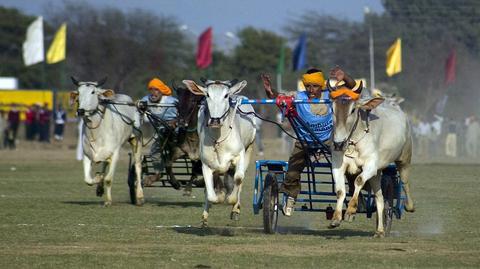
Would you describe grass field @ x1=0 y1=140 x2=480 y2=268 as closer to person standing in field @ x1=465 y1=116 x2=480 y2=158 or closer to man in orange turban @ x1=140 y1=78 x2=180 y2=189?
man in orange turban @ x1=140 y1=78 x2=180 y2=189

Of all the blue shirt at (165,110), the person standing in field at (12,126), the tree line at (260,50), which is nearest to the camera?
the blue shirt at (165,110)

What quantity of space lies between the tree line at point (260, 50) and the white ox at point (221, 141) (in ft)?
206

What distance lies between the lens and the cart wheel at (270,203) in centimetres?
1670

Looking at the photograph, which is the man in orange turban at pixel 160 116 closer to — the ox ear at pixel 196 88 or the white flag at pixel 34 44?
the ox ear at pixel 196 88

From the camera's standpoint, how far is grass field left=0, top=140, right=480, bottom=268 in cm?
1359

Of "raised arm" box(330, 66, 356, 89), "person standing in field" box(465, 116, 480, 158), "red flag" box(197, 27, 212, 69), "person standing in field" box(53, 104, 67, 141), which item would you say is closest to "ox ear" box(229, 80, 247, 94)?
"raised arm" box(330, 66, 356, 89)

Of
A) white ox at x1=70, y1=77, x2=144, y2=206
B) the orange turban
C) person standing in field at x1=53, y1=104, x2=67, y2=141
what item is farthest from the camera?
person standing in field at x1=53, y1=104, x2=67, y2=141

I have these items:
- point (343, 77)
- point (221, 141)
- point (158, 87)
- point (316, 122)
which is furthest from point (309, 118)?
point (158, 87)

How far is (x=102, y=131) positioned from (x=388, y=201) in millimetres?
8343

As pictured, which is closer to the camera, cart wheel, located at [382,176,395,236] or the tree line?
cart wheel, located at [382,176,395,236]

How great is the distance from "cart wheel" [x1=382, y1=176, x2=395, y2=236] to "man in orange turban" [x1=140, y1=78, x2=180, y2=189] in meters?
6.02

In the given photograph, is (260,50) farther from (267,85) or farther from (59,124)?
(267,85)

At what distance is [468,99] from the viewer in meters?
88.6

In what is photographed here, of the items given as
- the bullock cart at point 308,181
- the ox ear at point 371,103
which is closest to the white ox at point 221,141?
the bullock cart at point 308,181
